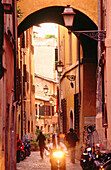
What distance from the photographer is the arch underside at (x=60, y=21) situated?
2383 cm

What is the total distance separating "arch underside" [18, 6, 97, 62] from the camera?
23.8 meters

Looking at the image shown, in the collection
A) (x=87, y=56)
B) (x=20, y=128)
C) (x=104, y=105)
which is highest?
(x=87, y=56)

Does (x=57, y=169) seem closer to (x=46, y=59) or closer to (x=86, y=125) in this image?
(x=86, y=125)

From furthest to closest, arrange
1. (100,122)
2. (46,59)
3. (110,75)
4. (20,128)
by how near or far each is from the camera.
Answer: (46,59) → (20,128) → (100,122) → (110,75)

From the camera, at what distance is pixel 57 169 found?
70.4 ft

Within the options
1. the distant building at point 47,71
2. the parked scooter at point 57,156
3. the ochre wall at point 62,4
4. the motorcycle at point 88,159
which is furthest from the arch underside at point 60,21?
the distant building at point 47,71

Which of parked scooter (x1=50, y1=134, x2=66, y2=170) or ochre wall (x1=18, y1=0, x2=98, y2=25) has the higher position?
ochre wall (x1=18, y1=0, x2=98, y2=25)

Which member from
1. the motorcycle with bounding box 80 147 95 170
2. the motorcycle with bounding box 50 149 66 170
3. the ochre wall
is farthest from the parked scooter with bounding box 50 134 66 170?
the ochre wall

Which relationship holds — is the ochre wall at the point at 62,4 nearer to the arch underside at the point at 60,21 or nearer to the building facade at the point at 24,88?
the arch underside at the point at 60,21

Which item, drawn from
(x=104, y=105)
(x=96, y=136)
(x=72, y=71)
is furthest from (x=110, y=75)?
(x=72, y=71)

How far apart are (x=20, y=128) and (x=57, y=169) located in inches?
592

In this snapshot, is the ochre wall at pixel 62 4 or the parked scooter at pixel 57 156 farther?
the ochre wall at pixel 62 4

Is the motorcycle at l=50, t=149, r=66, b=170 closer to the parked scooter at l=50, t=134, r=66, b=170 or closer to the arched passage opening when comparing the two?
the parked scooter at l=50, t=134, r=66, b=170

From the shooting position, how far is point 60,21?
2681 centimetres
